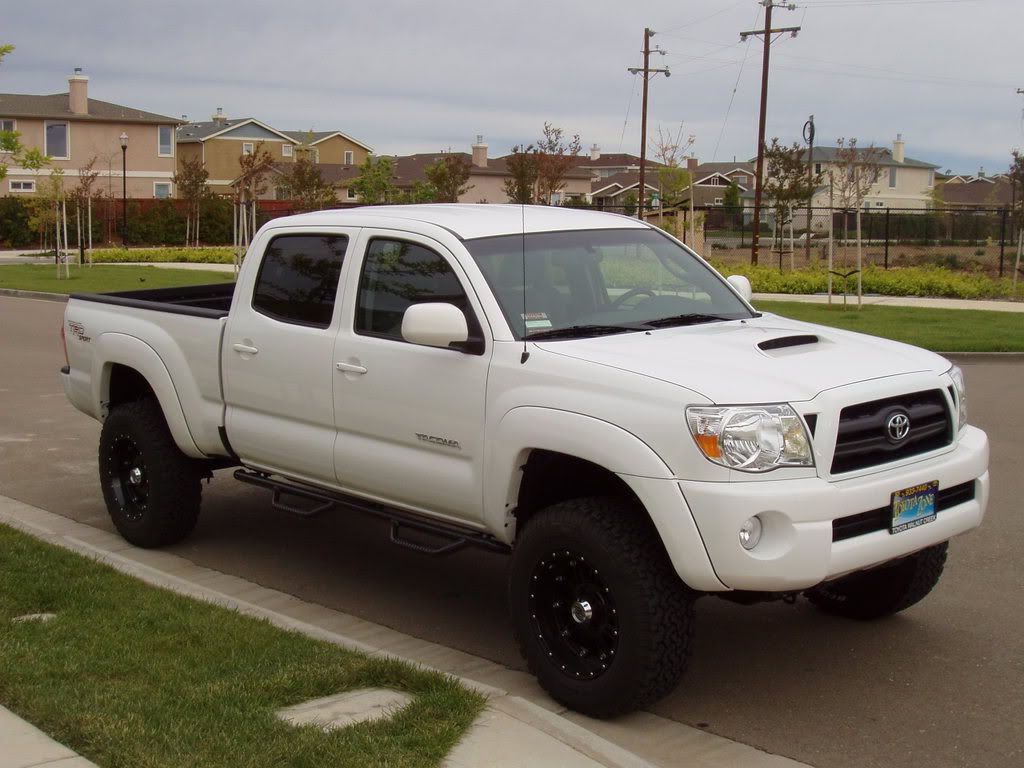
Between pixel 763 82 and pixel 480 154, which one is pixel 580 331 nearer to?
pixel 763 82

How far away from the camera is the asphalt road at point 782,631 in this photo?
5.08m

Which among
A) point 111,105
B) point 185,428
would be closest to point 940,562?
point 185,428

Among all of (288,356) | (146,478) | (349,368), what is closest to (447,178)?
(146,478)

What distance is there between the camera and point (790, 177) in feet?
172

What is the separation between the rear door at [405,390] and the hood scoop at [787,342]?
1.21 meters

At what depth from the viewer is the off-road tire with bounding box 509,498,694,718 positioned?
490 centimetres

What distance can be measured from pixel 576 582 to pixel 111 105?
7982 cm

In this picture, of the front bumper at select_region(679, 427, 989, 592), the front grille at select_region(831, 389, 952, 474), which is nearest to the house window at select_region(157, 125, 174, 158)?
the front grille at select_region(831, 389, 952, 474)

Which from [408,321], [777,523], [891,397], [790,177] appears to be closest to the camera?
[777,523]

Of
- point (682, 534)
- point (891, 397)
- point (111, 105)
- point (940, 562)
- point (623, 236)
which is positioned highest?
point (111, 105)

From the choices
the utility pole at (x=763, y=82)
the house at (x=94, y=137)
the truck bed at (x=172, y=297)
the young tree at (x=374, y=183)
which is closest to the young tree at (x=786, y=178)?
the utility pole at (x=763, y=82)

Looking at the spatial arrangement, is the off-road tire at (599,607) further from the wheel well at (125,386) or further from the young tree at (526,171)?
the young tree at (526,171)

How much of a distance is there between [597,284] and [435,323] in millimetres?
1109

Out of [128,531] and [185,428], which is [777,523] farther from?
[128,531]
